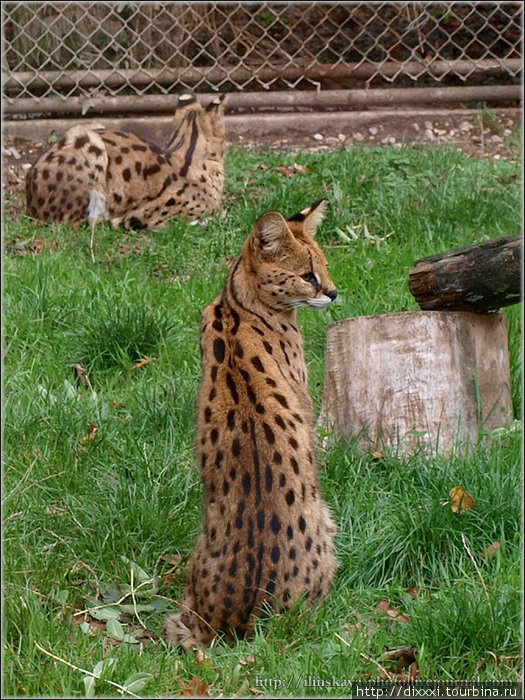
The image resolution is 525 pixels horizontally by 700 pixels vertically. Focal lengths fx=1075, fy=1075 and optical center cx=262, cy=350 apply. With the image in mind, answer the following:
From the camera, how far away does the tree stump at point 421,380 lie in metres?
5.23

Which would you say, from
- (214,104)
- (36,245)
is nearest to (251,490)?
(36,245)

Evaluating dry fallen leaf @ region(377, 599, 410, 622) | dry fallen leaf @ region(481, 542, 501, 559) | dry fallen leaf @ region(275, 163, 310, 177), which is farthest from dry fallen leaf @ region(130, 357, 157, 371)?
dry fallen leaf @ region(275, 163, 310, 177)

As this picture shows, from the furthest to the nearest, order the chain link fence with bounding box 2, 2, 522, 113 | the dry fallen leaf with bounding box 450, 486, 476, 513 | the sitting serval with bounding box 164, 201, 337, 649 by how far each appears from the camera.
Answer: the chain link fence with bounding box 2, 2, 522, 113 → the dry fallen leaf with bounding box 450, 486, 476, 513 → the sitting serval with bounding box 164, 201, 337, 649

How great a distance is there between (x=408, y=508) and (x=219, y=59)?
22.6 feet

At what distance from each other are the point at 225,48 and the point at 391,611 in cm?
788

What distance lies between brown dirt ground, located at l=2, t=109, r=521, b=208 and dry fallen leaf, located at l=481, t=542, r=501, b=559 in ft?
19.6

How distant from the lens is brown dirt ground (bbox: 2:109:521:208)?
9836 mm

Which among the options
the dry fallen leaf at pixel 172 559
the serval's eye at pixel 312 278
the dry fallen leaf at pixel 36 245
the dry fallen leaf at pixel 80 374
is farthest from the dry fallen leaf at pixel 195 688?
the dry fallen leaf at pixel 36 245

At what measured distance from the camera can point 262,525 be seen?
4.06m

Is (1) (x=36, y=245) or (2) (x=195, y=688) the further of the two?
(1) (x=36, y=245)

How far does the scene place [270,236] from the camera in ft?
15.9

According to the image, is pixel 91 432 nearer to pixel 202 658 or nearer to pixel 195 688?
pixel 202 658

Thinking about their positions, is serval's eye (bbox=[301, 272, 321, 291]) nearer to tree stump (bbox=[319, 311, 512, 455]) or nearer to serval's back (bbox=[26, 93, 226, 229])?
tree stump (bbox=[319, 311, 512, 455])

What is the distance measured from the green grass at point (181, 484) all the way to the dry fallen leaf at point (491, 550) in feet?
0.08
